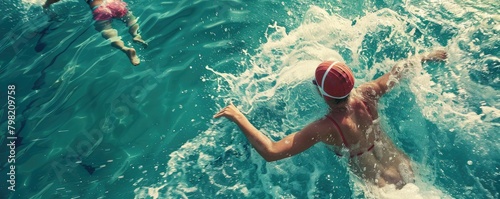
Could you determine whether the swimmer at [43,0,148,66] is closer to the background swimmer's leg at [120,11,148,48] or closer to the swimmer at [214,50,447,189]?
the background swimmer's leg at [120,11,148,48]

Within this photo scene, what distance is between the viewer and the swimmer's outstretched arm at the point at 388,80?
450 cm

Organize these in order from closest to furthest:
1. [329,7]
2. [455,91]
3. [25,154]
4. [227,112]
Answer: [227,112] < [455,91] < [25,154] < [329,7]

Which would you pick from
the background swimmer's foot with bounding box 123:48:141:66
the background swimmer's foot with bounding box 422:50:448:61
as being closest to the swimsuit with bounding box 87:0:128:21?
the background swimmer's foot with bounding box 123:48:141:66

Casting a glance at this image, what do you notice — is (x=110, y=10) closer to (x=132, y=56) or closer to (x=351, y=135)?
(x=132, y=56)

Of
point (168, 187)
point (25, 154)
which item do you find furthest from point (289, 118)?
point (25, 154)

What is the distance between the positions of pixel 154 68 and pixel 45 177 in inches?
89.1

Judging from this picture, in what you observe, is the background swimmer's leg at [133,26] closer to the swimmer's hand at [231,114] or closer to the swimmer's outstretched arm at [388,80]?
the swimmer's hand at [231,114]

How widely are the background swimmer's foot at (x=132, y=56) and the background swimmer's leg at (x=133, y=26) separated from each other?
0.30m

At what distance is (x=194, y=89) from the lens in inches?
240

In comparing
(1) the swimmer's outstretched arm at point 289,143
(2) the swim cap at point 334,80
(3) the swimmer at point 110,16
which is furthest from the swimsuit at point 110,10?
(2) the swim cap at point 334,80

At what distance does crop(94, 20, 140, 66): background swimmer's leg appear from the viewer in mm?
6531

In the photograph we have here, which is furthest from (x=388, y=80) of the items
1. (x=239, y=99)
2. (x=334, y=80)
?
(x=239, y=99)

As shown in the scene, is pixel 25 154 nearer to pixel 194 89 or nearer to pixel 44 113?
pixel 44 113

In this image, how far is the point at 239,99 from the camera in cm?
577
